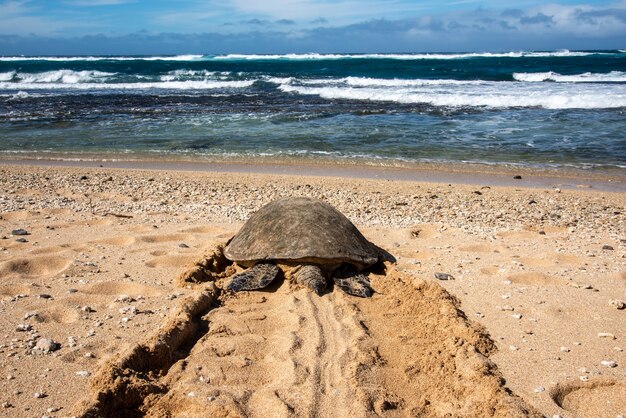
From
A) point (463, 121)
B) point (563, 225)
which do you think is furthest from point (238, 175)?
point (463, 121)

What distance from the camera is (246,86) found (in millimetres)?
32688

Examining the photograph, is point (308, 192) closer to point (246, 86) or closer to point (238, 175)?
point (238, 175)

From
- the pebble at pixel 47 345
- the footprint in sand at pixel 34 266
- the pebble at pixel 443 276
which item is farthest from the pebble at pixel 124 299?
the pebble at pixel 443 276

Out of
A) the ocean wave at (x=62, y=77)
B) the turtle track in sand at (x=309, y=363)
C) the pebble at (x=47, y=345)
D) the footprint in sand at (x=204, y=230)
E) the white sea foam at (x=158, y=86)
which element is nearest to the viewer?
the turtle track in sand at (x=309, y=363)

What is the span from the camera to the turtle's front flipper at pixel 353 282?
438 centimetres

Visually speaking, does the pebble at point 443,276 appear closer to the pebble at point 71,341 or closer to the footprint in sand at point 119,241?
the pebble at point 71,341

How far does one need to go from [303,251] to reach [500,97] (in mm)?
19231

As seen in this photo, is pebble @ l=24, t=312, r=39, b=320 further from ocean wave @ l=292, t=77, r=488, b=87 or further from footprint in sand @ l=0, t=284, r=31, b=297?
ocean wave @ l=292, t=77, r=488, b=87

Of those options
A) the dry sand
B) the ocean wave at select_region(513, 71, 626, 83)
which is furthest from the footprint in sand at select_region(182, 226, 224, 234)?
the ocean wave at select_region(513, 71, 626, 83)

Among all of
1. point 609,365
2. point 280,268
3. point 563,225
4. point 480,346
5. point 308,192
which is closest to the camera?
point 609,365

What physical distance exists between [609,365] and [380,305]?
1648mm

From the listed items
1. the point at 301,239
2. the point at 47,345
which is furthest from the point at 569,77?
the point at 47,345

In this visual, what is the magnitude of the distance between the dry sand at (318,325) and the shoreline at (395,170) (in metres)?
2.57

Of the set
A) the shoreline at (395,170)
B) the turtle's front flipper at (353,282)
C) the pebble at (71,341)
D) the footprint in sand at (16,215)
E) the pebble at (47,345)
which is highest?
the pebble at (47,345)
